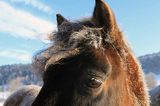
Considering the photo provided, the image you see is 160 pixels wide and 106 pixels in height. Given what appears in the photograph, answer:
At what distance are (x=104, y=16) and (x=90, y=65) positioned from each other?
65cm

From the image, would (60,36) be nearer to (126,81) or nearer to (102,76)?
(102,76)

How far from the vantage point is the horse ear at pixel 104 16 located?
4.28 m

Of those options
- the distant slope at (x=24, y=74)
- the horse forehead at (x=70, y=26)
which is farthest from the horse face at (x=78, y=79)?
the distant slope at (x=24, y=74)

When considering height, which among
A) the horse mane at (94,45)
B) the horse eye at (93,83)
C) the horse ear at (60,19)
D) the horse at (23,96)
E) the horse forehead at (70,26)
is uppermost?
the horse ear at (60,19)

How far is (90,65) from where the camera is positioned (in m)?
4.07

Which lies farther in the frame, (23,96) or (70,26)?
(23,96)

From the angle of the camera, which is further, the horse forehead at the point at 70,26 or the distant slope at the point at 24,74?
the distant slope at the point at 24,74

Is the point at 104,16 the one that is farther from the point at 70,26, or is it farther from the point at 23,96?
the point at 23,96

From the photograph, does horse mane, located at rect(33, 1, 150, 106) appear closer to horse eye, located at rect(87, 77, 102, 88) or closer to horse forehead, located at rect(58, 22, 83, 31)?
horse forehead, located at rect(58, 22, 83, 31)

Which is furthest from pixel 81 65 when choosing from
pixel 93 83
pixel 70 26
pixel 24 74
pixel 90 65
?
pixel 24 74

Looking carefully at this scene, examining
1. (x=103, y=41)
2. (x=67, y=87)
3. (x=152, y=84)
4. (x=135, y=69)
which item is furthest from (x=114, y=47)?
(x=152, y=84)

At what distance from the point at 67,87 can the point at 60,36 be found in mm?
722

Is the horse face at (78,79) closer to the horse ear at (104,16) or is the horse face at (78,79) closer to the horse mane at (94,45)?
the horse mane at (94,45)

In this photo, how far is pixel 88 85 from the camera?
13.0 feet
